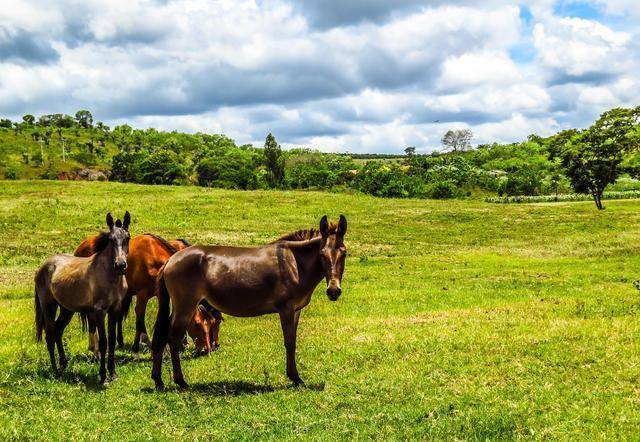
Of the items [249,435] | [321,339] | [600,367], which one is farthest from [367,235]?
[249,435]

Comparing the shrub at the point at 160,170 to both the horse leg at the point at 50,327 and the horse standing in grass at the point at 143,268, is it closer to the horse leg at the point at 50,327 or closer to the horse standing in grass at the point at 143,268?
the horse standing in grass at the point at 143,268

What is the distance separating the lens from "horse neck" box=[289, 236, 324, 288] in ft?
36.3

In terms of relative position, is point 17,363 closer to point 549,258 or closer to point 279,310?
point 279,310

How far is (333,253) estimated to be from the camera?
406 inches

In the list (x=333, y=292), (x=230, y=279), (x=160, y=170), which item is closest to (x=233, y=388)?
(x=230, y=279)

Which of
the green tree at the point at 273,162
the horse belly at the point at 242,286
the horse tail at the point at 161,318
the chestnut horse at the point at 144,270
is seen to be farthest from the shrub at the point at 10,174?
the horse belly at the point at 242,286

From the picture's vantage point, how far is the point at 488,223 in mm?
58344

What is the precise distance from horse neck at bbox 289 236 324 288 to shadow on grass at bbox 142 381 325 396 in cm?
218

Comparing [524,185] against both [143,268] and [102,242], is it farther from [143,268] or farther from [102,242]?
[102,242]

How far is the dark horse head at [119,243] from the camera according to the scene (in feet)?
35.1

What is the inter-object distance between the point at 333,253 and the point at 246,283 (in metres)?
2.14

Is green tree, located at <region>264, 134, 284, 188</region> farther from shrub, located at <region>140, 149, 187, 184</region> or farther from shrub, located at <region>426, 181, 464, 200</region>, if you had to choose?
shrub, located at <region>426, 181, 464, 200</region>

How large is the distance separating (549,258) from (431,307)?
21274 mm

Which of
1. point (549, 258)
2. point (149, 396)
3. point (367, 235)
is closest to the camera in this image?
point (149, 396)
